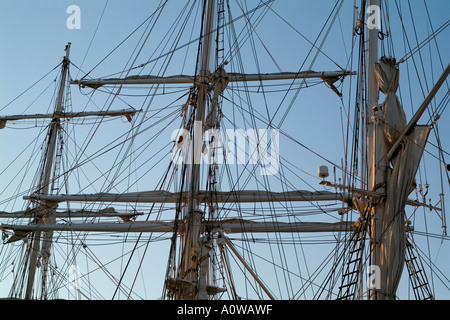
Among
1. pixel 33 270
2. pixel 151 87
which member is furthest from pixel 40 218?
pixel 151 87

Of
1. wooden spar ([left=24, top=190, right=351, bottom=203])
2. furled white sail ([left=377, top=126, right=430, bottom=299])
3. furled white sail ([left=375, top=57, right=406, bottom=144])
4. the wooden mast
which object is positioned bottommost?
furled white sail ([left=377, top=126, right=430, bottom=299])

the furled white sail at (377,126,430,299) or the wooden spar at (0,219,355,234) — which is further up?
the wooden spar at (0,219,355,234)

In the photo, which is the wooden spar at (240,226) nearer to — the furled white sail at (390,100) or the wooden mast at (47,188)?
the wooden mast at (47,188)

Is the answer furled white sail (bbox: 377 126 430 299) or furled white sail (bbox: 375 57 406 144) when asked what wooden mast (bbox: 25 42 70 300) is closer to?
furled white sail (bbox: 375 57 406 144)

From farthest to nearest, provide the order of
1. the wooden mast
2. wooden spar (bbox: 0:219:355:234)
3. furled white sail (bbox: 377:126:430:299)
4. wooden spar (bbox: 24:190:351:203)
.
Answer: the wooden mast → wooden spar (bbox: 0:219:355:234) → wooden spar (bbox: 24:190:351:203) → furled white sail (bbox: 377:126:430:299)

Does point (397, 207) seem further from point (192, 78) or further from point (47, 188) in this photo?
point (47, 188)

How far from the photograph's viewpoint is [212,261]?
943 inches

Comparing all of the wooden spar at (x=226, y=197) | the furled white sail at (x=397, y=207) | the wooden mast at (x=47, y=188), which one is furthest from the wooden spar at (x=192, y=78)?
the furled white sail at (x=397, y=207)

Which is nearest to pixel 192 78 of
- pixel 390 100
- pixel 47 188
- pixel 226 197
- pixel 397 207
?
pixel 226 197

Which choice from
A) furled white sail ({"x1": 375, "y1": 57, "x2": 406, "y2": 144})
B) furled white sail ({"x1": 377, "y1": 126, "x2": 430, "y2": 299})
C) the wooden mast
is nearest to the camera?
furled white sail ({"x1": 377, "y1": 126, "x2": 430, "y2": 299})

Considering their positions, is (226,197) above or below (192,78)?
below

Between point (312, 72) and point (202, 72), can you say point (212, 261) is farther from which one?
point (312, 72)

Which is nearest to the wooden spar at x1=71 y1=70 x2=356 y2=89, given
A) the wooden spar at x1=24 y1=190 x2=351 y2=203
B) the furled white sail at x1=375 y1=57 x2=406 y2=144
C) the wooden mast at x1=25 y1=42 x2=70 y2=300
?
the wooden spar at x1=24 y1=190 x2=351 y2=203
